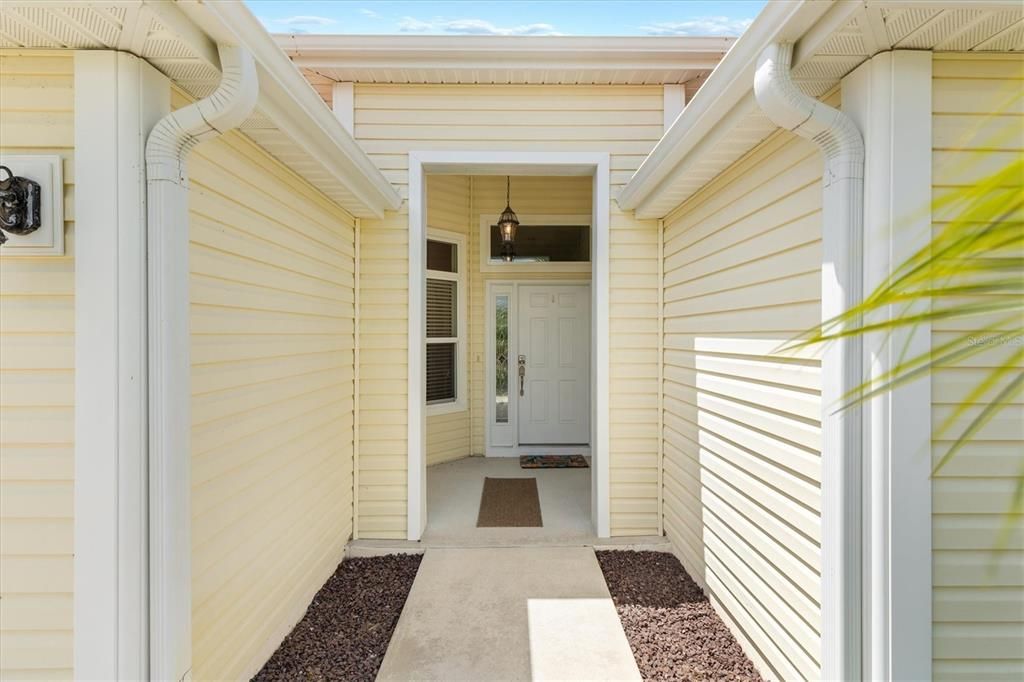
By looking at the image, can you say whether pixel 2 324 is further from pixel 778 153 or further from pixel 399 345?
pixel 778 153

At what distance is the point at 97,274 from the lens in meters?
1.52

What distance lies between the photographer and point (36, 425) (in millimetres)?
1553

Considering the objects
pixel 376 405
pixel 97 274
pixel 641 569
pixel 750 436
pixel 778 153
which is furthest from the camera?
pixel 376 405

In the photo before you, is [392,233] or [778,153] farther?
[392,233]

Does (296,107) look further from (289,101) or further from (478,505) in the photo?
(478,505)

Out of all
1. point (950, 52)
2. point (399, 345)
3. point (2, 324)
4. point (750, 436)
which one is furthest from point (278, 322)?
point (950, 52)

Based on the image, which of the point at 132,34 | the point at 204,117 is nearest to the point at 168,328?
the point at 204,117

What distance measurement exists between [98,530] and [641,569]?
2734 millimetres

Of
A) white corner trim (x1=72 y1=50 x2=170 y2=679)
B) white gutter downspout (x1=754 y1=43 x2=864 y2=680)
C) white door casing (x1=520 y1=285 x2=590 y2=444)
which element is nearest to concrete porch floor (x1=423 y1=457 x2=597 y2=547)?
white door casing (x1=520 y1=285 x2=590 y2=444)

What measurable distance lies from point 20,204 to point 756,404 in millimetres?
2669

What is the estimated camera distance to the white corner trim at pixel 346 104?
12.1 ft

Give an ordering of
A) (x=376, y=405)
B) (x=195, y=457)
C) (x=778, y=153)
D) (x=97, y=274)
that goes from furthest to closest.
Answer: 1. (x=376, y=405)
2. (x=778, y=153)
3. (x=195, y=457)
4. (x=97, y=274)

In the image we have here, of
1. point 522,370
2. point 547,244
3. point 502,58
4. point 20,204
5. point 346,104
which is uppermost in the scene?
point 502,58

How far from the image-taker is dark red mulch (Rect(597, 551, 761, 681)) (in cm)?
227
